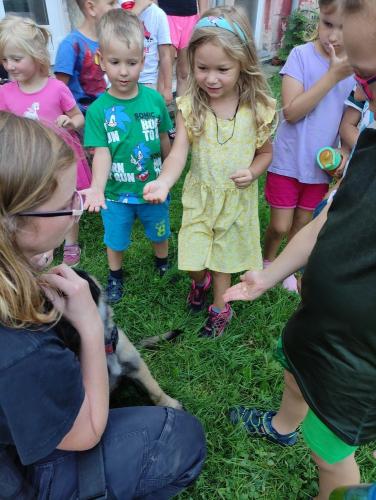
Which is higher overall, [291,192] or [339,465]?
[291,192]

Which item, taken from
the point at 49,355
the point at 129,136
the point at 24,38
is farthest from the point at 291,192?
the point at 24,38

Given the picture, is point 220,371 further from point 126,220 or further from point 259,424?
point 126,220

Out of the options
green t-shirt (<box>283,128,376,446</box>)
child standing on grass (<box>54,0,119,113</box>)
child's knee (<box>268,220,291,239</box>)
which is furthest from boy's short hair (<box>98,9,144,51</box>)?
green t-shirt (<box>283,128,376,446</box>)

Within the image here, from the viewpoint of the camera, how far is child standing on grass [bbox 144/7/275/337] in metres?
1.97

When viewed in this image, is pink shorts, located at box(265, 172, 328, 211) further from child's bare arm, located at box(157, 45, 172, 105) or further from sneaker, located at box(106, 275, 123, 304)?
child's bare arm, located at box(157, 45, 172, 105)

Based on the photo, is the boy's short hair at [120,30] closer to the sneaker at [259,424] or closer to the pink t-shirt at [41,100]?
the pink t-shirt at [41,100]

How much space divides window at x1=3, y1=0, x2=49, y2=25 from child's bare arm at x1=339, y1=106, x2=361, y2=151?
3.65 m

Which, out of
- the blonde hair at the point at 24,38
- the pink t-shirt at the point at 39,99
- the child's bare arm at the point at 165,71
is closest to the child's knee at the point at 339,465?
the pink t-shirt at the point at 39,99

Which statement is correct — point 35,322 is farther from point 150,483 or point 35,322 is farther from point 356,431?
point 356,431

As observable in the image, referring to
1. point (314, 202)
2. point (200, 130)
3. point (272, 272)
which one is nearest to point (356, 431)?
point (272, 272)

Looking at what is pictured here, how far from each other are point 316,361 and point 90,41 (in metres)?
2.92

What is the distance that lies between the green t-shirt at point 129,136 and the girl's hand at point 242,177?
2.32ft

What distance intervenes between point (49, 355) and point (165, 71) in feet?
12.2

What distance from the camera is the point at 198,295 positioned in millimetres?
2652
